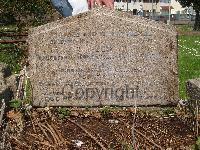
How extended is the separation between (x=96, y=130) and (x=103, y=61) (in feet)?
5.06

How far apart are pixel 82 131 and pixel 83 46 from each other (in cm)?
168

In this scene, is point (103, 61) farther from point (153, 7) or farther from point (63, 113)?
point (153, 7)

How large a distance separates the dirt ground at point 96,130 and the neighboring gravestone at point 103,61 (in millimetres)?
285

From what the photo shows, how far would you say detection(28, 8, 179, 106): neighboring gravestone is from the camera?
7.71 m

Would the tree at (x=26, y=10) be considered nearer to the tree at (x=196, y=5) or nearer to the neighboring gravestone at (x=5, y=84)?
the neighboring gravestone at (x=5, y=84)

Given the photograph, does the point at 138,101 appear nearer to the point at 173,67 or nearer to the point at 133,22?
the point at 173,67

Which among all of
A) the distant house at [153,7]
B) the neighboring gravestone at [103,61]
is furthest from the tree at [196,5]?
the neighboring gravestone at [103,61]

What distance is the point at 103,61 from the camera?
7.80 meters

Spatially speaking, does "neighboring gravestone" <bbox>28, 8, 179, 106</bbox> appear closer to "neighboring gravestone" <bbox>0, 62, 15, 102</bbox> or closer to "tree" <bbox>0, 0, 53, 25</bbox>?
"neighboring gravestone" <bbox>0, 62, 15, 102</bbox>

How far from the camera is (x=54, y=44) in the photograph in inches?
305

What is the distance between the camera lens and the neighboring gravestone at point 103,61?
771 centimetres

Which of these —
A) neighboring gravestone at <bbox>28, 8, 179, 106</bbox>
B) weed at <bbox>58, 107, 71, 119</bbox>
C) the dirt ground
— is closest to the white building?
neighboring gravestone at <bbox>28, 8, 179, 106</bbox>

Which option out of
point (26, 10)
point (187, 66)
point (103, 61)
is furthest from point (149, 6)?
point (103, 61)

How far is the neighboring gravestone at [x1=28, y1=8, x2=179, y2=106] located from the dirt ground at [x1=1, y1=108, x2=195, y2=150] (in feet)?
0.93
